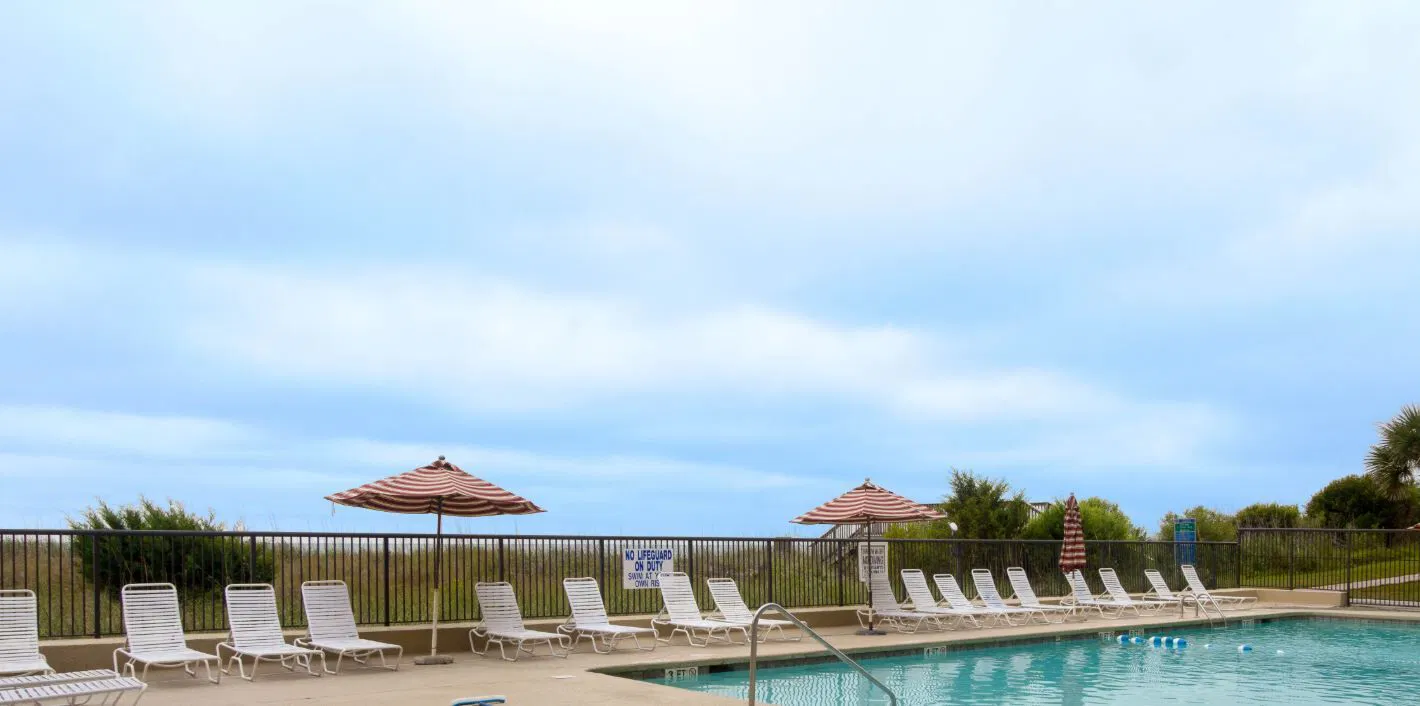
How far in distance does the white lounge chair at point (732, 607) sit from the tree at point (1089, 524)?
12.5 metres

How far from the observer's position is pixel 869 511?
51.5 ft

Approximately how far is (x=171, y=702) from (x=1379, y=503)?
36757 millimetres

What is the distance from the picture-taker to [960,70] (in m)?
12.9

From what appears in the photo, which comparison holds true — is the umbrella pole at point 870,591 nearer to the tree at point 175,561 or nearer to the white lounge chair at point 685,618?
the white lounge chair at point 685,618

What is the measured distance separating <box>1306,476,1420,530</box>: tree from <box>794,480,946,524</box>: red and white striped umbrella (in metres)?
25.9

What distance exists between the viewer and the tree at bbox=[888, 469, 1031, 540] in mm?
27281

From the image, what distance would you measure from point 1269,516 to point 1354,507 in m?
2.94

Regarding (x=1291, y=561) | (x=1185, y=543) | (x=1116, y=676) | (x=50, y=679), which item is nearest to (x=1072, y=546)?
(x=1185, y=543)

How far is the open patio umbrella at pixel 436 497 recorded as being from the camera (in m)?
11.6

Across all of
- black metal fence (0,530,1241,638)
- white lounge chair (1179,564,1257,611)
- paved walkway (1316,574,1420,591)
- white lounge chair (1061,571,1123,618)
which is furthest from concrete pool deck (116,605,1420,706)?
paved walkway (1316,574,1420,591)

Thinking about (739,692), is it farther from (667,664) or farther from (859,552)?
(859,552)

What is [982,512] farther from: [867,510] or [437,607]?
[437,607]

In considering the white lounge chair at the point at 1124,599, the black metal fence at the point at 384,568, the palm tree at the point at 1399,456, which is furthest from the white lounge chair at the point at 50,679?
the palm tree at the point at 1399,456

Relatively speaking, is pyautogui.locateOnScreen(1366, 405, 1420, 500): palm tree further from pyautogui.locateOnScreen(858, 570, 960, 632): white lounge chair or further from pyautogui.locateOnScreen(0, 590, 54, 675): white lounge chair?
pyautogui.locateOnScreen(0, 590, 54, 675): white lounge chair
